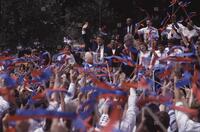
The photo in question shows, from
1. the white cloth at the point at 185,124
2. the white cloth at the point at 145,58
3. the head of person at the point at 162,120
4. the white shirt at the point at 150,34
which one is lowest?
the white cloth at the point at 185,124

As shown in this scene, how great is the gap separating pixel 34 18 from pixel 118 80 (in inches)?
577

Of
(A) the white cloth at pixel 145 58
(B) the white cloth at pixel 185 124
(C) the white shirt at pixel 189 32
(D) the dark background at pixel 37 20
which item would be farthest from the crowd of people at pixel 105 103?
(D) the dark background at pixel 37 20

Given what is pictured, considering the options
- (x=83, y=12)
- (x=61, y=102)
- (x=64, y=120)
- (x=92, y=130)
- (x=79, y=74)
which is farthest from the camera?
(x=83, y=12)

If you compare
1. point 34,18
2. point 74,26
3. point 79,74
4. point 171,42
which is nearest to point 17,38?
point 34,18

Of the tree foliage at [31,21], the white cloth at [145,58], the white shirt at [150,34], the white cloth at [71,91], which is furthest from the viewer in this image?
the tree foliage at [31,21]

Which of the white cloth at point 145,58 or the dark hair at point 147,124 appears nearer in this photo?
the dark hair at point 147,124

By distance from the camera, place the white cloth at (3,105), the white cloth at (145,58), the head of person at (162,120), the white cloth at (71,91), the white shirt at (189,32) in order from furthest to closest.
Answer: the white shirt at (189,32), the white cloth at (145,58), the white cloth at (71,91), the white cloth at (3,105), the head of person at (162,120)

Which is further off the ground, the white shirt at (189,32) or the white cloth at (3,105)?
the white shirt at (189,32)

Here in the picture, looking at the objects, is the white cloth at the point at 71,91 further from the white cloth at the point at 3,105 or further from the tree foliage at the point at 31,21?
the tree foliage at the point at 31,21

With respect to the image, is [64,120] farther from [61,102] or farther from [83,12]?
[83,12]

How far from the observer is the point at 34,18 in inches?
858

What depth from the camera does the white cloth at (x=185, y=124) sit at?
205 inches

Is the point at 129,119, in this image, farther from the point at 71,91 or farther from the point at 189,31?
the point at 189,31

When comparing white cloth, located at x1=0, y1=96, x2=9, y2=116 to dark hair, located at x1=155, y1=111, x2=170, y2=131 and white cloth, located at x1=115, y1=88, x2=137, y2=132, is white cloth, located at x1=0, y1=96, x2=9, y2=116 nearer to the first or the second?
white cloth, located at x1=115, y1=88, x2=137, y2=132
